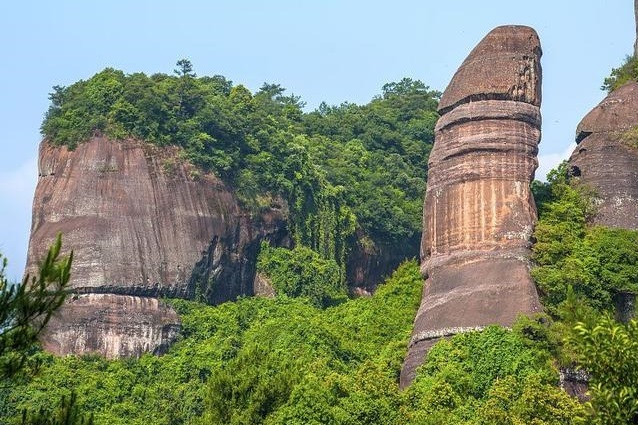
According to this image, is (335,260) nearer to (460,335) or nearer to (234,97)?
(234,97)

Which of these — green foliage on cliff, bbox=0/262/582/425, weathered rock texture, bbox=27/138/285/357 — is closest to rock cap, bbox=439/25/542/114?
green foliage on cliff, bbox=0/262/582/425

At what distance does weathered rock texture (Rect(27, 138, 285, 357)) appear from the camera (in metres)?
53.2

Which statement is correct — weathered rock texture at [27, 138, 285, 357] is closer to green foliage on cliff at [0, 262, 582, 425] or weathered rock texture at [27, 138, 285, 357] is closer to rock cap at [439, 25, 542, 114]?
green foliage on cliff at [0, 262, 582, 425]

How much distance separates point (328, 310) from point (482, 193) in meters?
9.54

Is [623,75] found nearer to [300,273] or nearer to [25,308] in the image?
[300,273]

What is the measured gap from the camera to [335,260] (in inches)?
2411

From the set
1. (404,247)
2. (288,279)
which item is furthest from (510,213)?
(404,247)

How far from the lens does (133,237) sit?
54.8 meters

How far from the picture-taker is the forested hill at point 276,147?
2243 inches

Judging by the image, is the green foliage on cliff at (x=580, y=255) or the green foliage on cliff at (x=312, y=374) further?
the green foliage on cliff at (x=580, y=255)

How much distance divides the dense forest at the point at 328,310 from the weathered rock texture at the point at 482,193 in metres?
0.83

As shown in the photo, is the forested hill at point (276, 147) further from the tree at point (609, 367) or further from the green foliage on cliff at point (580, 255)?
the tree at point (609, 367)

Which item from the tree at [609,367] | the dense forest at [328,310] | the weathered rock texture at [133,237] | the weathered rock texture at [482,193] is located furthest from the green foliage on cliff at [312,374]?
the tree at [609,367]

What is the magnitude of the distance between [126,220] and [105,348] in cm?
436
